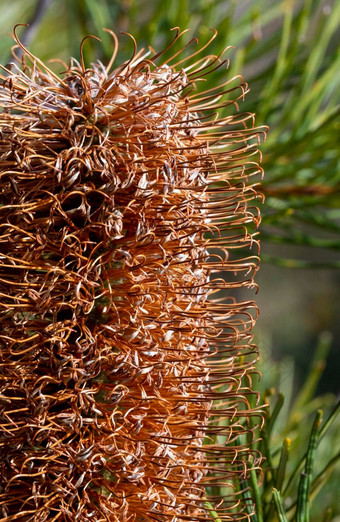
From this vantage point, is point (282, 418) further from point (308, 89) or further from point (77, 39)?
point (77, 39)

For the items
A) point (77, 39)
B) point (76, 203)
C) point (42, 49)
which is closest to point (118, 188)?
point (76, 203)

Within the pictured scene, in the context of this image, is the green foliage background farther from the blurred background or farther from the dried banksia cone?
the dried banksia cone

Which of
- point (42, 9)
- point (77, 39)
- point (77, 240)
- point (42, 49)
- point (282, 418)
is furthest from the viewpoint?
point (42, 49)

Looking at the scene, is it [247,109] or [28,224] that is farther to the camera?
[247,109]

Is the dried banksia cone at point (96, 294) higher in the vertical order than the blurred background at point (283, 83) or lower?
lower

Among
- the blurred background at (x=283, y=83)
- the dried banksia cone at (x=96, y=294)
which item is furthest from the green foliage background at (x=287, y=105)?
the dried banksia cone at (x=96, y=294)

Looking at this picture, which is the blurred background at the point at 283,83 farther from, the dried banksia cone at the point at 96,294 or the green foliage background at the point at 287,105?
the dried banksia cone at the point at 96,294

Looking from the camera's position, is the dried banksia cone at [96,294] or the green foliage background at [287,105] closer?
the dried banksia cone at [96,294]

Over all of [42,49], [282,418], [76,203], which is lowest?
[282,418]
